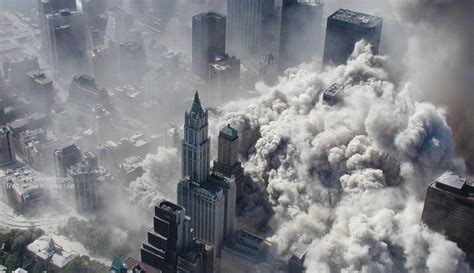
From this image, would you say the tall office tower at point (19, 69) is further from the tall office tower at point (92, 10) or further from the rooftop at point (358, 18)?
the rooftop at point (358, 18)

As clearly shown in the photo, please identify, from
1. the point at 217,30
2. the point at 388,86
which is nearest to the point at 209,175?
the point at 388,86

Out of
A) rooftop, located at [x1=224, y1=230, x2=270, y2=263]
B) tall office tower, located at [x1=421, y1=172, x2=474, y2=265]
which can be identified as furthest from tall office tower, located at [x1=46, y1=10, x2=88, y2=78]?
tall office tower, located at [x1=421, y1=172, x2=474, y2=265]

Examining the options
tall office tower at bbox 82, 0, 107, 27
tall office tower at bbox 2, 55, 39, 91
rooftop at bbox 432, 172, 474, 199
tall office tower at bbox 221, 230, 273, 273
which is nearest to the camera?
rooftop at bbox 432, 172, 474, 199

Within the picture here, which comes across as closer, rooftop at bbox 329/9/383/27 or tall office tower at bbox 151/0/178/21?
rooftop at bbox 329/9/383/27

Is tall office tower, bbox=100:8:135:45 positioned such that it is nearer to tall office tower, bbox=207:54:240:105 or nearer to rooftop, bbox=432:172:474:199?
tall office tower, bbox=207:54:240:105

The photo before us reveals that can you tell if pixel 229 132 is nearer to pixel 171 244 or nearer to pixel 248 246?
pixel 248 246

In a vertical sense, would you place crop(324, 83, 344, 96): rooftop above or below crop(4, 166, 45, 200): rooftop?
above

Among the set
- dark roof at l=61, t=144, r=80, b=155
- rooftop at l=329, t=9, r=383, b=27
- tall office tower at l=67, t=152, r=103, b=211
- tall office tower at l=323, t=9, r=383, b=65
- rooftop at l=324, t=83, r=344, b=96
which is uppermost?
rooftop at l=329, t=9, r=383, b=27
